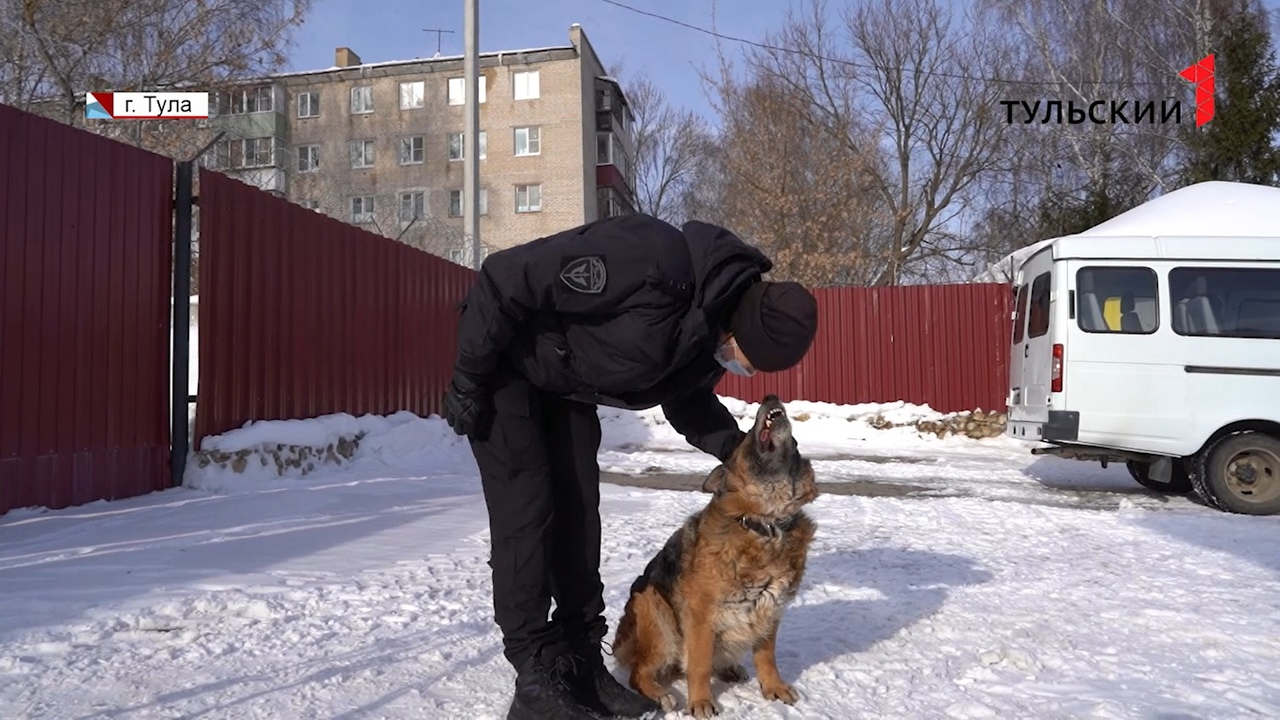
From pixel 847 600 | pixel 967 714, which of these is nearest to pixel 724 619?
pixel 967 714

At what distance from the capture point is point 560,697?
8.82 feet

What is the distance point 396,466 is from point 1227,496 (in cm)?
763

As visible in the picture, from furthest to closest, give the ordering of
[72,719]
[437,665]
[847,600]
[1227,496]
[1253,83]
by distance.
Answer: [1253,83] → [1227,496] → [847,600] → [437,665] → [72,719]

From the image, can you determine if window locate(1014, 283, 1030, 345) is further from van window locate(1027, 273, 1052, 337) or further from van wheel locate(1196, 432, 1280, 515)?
van wheel locate(1196, 432, 1280, 515)

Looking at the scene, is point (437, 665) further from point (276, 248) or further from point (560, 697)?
point (276, 248)

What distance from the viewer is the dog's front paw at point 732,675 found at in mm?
3217

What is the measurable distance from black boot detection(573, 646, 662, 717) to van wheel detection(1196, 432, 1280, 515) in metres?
7.00

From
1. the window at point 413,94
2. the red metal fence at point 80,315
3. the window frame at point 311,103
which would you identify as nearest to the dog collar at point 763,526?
the red metal fence at point 80,315

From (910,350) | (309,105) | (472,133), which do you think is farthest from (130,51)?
(309,105)

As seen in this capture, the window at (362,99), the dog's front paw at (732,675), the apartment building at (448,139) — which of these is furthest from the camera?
the window at (362,99)

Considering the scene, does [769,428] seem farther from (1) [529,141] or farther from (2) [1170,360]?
(1) [529,141]

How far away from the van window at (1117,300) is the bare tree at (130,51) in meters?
15.1

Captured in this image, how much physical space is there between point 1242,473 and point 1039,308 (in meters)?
2.30

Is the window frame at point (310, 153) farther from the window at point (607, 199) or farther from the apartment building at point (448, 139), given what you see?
the window at point (607, 199)
